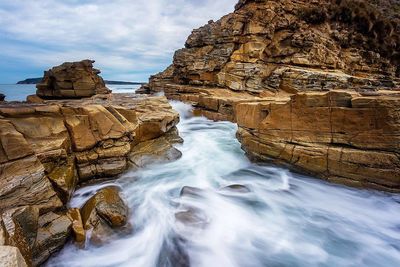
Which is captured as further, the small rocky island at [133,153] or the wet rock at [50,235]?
the small rocky island at [133,153]

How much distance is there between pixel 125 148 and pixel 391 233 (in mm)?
6041

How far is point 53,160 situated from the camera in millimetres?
5105

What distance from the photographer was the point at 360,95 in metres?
6.08

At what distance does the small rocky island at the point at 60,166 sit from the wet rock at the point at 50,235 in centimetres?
1

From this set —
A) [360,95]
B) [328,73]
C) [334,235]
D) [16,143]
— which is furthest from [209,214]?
[328,73]

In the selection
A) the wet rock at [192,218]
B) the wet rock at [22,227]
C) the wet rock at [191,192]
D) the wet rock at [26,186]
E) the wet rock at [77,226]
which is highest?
the wet rock at [26,186]

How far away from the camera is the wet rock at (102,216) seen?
448cm

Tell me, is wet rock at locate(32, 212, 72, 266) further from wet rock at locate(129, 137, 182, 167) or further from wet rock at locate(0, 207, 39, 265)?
wet rock at locate(129, 137, 182, 167)

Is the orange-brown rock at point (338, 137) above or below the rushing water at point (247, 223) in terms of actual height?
above

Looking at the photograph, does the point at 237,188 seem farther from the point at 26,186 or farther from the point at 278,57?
the point at 278,57

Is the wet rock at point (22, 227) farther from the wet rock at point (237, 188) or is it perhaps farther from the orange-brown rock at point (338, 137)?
the orange-brown rock at point (338, 137)

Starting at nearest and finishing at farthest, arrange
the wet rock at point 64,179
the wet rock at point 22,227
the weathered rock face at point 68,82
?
1. the wet rock at point 22,227
2. the wet rock at point 64,179
3. the weathered rock face at point 68,82

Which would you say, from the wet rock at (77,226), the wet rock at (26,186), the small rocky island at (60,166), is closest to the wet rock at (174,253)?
the small rocky island at (60,166)

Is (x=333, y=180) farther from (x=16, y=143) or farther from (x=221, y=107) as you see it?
(x=221, y=107)
